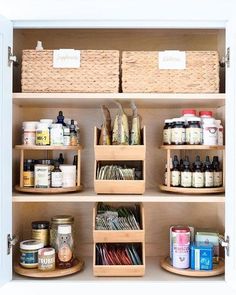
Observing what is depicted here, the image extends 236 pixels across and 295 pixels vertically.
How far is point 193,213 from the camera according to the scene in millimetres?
1783

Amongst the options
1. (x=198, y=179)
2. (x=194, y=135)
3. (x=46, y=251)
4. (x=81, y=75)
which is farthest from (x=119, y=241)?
(x=81, y=75)

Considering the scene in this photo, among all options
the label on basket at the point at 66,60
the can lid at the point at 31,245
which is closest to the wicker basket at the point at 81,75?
the label on basket at the point at 66,60

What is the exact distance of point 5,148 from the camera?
4.52 ft

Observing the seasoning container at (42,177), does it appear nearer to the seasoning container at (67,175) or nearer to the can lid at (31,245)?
the seasoning container at (67,175)

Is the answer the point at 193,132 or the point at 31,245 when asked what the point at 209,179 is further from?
the point at 31,245

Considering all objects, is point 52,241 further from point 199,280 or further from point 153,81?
point 153,81

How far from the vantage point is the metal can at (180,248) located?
4.92 ft

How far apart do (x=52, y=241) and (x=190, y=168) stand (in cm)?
63

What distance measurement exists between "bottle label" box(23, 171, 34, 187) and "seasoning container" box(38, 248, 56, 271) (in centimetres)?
26

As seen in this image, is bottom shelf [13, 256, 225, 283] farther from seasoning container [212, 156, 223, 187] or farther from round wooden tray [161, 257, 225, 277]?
seasoning container [212, 156, 223, 187]

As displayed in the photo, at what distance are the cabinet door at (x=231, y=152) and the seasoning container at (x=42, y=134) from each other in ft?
2.22

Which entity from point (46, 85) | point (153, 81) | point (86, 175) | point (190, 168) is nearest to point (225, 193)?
point (190, 168)

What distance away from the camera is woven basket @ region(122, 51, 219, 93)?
1.47 m

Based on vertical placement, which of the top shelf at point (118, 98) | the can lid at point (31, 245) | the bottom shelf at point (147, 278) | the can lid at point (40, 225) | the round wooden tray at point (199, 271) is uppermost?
the top shelf at point (118, 98)
